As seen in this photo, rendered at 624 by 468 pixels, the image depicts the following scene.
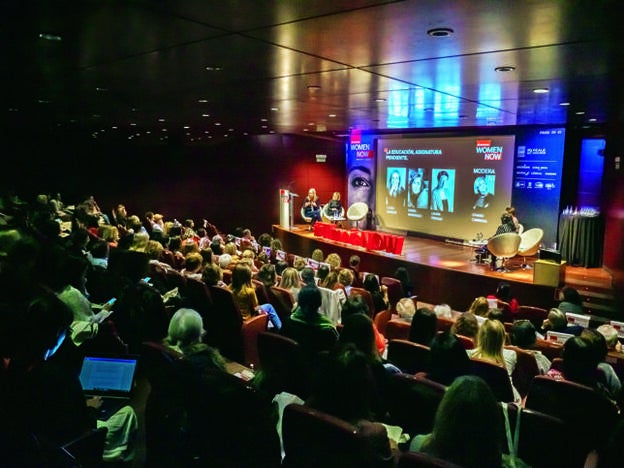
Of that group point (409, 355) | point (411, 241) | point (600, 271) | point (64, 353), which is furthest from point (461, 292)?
point (64, 353)

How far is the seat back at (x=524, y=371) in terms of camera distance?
13.0 feet

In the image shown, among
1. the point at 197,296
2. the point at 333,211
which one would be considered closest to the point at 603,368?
the point at 197,296

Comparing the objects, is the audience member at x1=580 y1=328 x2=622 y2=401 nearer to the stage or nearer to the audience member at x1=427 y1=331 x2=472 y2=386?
the audience member at x1=427 y1=331 x2=472 y2=386

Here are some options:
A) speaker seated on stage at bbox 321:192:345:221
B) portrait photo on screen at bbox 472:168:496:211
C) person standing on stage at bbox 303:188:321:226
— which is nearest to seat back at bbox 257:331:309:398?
portrait photo on screen at bbox 472:168:496:211

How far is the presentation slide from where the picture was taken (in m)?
12.8

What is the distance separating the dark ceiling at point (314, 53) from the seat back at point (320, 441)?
1901 millimetres

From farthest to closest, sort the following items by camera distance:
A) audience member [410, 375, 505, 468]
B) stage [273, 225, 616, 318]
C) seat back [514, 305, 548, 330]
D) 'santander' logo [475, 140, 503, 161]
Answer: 'santander' logo [475, 140, 503, 161]
stage [273, 225, 616, 318]
seat back [514, 305, 548, 330]
audience member [410, 375, 505, 468]

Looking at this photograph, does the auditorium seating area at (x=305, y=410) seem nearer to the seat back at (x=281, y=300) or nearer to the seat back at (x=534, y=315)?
the seat back at (x=281, y=300)

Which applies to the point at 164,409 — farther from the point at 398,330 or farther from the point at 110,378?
the point at 398,330

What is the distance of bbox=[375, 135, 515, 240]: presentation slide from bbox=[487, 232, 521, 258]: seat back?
2907 millimetres

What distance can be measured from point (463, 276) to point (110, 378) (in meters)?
7.64

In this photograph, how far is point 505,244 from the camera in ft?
31.4

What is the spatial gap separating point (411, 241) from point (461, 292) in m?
4.39

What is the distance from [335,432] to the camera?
211cm
